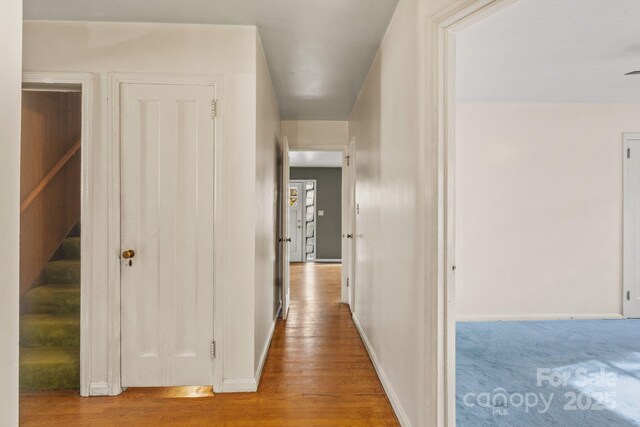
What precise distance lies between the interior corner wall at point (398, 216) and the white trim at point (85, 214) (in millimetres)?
1939

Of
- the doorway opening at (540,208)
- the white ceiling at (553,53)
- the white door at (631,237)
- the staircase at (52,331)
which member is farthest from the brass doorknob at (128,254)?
the white door at (631,237)

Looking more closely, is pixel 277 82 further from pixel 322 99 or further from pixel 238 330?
pixel 238 330

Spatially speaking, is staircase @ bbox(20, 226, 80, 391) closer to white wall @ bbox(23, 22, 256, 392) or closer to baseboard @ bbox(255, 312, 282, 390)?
white wall @ bbox(23, 22, 256, 392)

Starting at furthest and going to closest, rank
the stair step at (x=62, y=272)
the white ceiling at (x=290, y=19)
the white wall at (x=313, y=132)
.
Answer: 1. the white wall at (x=313, y=132)
2. the stair step at (x=62, y=272)
3. the white ceiling at (x=290, y=19)

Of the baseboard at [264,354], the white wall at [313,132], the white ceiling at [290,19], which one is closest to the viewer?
the white ceiling at [290,19]

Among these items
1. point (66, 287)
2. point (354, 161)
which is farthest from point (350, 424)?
point (354, 161)

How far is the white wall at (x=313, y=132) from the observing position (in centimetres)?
451

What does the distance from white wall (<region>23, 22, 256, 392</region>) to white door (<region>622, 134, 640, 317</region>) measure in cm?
408

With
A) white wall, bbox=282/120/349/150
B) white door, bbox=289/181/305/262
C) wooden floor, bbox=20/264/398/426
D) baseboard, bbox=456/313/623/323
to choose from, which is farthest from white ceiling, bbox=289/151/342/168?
wooden floor, bbox=20/264/398/426

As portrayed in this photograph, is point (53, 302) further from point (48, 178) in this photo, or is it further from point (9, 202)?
point (9, 202)

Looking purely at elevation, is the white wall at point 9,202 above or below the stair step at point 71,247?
above

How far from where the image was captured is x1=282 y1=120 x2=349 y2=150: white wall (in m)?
4.51

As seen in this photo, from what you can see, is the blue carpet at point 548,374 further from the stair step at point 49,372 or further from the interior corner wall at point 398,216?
the stair step at point 49,372

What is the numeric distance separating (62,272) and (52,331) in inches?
24.2
